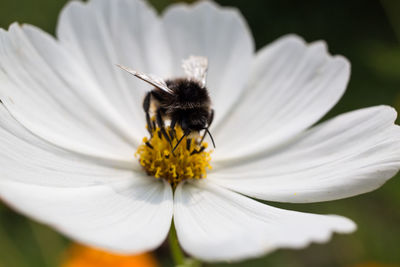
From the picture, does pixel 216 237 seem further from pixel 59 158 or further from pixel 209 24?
pixel 209 24

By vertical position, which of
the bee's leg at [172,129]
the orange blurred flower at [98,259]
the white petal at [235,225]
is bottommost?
the orange blurred flower at [98,259]

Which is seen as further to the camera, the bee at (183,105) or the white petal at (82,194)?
the bee at (183,105)

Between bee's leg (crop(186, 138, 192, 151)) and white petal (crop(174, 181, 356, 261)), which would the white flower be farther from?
bee's leg (crop(186, 138, 192, 151))

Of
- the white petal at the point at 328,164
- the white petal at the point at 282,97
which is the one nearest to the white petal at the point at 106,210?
the white petal at the point at 328,164

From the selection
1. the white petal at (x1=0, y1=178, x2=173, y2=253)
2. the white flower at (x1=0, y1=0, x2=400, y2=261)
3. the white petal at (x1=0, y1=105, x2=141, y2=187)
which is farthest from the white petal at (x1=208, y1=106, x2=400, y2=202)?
the white petal at (x1=0, y1=105, x2=141, y2=187)

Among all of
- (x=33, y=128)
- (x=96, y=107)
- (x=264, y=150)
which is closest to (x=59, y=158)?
(x=33, y=128)

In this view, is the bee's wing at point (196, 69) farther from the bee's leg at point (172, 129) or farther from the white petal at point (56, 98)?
the white petal at point (56, 98)

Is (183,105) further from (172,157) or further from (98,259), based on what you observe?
(98,259)
